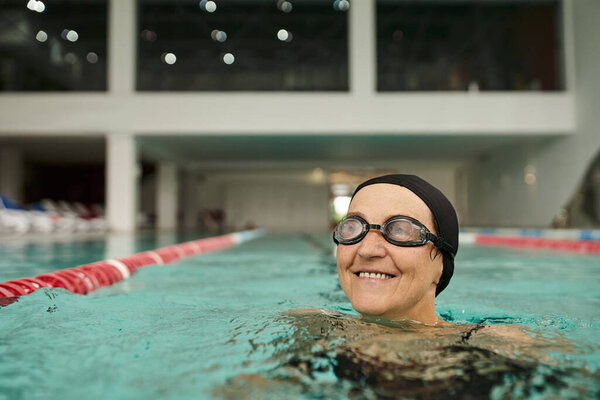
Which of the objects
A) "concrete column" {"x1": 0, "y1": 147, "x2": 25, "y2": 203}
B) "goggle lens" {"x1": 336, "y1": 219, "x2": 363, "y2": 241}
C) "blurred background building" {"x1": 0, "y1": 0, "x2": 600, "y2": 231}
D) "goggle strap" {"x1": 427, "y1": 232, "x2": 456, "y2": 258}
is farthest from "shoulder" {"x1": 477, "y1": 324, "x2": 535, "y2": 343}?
"concrete column" {"x1": 0, "y1": 147, "x2": 25, "y2": 203}

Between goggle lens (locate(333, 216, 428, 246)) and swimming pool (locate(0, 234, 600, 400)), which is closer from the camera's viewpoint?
swimming pool (locate(0, 234, 600, 400))

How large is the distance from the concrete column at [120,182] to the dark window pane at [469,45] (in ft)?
23.4

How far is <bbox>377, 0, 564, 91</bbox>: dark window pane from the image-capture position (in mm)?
Answer: 14312

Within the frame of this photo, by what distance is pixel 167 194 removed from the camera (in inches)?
844

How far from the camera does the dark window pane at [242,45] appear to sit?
14375 millimetres

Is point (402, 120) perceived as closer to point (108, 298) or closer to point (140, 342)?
point (108, 298)

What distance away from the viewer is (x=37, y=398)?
124 cm

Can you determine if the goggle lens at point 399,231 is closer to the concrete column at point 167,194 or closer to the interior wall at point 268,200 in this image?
the concrete column at point 167,194

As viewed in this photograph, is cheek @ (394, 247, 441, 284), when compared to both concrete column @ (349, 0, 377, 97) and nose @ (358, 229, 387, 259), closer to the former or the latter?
nose @ (358, 229, 387, 259)

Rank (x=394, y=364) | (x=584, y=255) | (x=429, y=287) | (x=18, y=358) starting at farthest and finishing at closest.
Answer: (x=584, y=255)
(x=429, y=287)
(x=18, y=358)
(x=394, y=364)

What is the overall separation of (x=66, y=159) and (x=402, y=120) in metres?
16.3

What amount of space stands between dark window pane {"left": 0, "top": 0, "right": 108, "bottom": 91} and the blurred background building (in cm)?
4

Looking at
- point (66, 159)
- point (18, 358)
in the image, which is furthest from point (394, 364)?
point (66, 159)

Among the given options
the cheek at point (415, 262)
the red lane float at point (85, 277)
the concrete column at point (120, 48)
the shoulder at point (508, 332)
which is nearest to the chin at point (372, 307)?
the cheek at point (415, 262)
